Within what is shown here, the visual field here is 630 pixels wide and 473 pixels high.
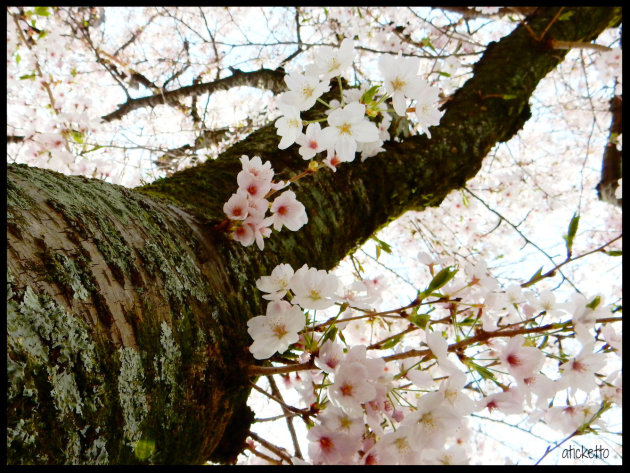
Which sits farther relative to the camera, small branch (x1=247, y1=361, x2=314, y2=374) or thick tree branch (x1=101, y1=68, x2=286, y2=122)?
thick tree branch (x1=101, y1=68, x2=286, y2=122)

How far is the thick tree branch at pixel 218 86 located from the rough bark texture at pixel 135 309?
6.41 feet

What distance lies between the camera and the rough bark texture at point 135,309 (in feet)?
1.52

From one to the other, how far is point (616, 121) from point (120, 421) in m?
5.71

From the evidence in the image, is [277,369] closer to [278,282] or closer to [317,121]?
[278,282]

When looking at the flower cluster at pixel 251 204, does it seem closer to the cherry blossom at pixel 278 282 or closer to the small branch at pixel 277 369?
the cherry blossom at pixel 278 282

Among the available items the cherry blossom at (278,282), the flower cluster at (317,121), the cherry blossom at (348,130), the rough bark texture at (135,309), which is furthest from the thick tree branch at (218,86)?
the cherry blossom at (278,282)

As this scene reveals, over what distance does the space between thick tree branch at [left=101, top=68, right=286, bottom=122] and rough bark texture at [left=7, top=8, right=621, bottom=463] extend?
195 cm

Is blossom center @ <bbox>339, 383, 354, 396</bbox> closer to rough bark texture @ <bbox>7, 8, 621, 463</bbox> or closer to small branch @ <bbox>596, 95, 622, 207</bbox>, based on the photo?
rough bark texture @ <bbox>7, 8, 621, 463</bbox>

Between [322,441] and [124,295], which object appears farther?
[322,441]

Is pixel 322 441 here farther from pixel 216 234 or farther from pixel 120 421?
pixel 216 234

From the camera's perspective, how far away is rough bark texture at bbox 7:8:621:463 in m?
0.46

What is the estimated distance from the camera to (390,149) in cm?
163

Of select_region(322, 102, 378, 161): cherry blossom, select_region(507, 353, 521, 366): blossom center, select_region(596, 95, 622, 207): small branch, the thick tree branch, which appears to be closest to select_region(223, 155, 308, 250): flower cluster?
select_region(322, 102, 378, 161): cherry blossom

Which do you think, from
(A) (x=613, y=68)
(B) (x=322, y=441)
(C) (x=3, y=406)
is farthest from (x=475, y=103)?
(A) (x=613, y=68)
